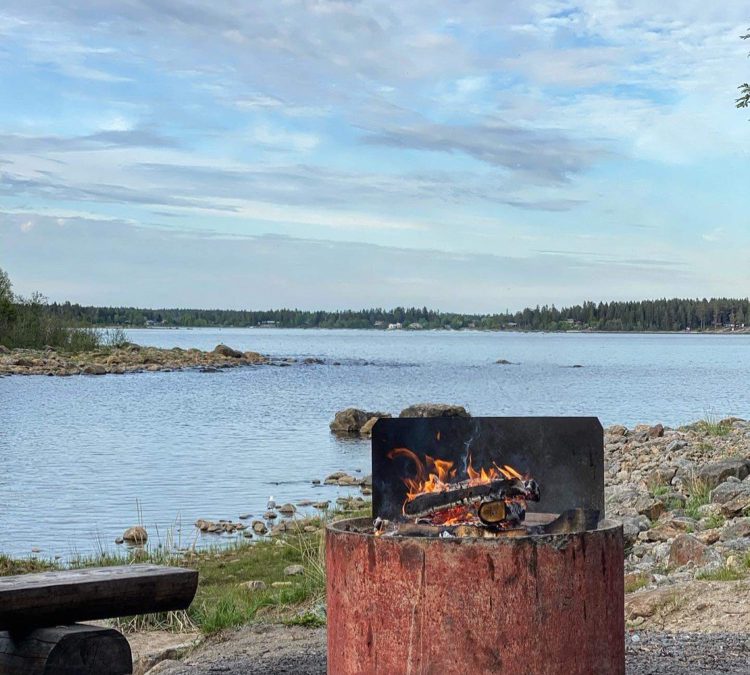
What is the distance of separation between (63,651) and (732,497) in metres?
9.81

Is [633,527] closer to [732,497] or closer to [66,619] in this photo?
[732,497]

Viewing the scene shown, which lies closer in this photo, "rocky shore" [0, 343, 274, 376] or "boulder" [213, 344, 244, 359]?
"rocky shore" [0, 343, 274, 376]

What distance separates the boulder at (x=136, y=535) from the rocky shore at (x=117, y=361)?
5717 cm

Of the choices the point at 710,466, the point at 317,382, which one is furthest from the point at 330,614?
the point at 317,382

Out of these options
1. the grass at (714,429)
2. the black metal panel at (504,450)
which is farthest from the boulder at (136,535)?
the grass at (714,429)

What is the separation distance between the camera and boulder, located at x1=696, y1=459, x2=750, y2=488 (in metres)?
15.2

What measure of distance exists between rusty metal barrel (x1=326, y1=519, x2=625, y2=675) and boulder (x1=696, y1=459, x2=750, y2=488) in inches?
432

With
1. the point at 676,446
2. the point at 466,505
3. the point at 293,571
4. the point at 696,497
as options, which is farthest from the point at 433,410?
the point at 466,505

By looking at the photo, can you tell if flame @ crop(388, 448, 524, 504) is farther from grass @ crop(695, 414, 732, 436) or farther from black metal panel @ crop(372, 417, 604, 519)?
grass @ crop(695, 414, 732, 436)

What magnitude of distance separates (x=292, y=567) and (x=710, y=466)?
22.1 ft

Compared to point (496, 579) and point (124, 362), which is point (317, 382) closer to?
point (124, 362)

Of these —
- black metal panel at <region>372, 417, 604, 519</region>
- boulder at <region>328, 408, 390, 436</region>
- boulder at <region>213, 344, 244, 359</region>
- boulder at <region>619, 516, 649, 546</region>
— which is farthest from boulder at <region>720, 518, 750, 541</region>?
boulder at <region>213, 344, 244, 359</region>

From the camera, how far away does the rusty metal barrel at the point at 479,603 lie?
4.67 m

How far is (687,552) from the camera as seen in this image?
9961mm
